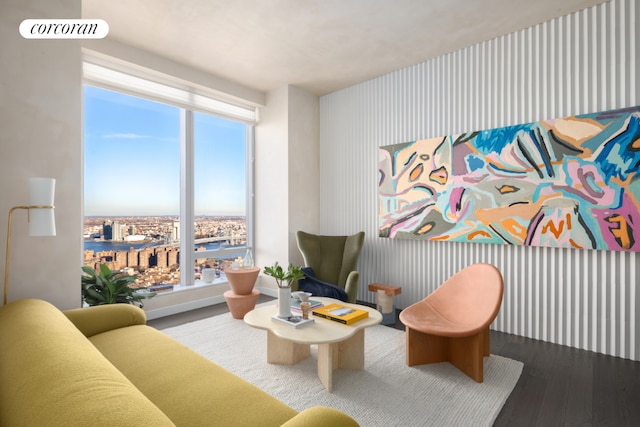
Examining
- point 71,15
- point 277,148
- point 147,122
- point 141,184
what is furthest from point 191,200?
point 71,15

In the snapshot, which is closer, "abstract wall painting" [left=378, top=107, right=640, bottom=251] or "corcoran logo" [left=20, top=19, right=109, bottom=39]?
"corcoran logo" [left=20, top=19, right=109, bottom=39]

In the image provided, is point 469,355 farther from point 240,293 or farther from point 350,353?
point 240,293

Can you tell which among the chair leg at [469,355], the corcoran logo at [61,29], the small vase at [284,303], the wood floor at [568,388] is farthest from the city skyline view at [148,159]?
the wood floor at [568,388]

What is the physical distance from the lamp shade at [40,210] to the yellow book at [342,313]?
6.09 feet

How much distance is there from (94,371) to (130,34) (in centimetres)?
344

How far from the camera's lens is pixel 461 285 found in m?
2.77

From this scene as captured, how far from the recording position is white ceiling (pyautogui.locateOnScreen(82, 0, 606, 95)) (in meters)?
2.83

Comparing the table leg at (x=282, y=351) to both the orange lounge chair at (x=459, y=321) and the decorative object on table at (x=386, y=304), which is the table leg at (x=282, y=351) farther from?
the decorative object on table at (x=386, y=304)

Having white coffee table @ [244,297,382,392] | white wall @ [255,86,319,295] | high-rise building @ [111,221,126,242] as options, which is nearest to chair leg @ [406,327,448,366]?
white coffee table @ [244,297,382,392]

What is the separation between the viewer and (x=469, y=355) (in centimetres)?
239

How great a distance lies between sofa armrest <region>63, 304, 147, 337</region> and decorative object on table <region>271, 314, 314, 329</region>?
3.16 ft

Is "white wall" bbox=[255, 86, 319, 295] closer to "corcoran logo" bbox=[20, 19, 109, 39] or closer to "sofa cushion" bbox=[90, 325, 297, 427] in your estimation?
"corcoran logo" bbox=[20, 19, 109, 39]

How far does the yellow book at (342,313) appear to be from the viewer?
7.83ft

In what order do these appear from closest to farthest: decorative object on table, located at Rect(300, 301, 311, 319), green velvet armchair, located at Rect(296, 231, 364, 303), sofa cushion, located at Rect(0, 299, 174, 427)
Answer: sofa cushion, located at Rect(0, 299, 174, 427)
decorative object on table, located at Rect(300, 301, 311, 319)
green velvet armchair, located at Rect(296, 231, 364, 303)
